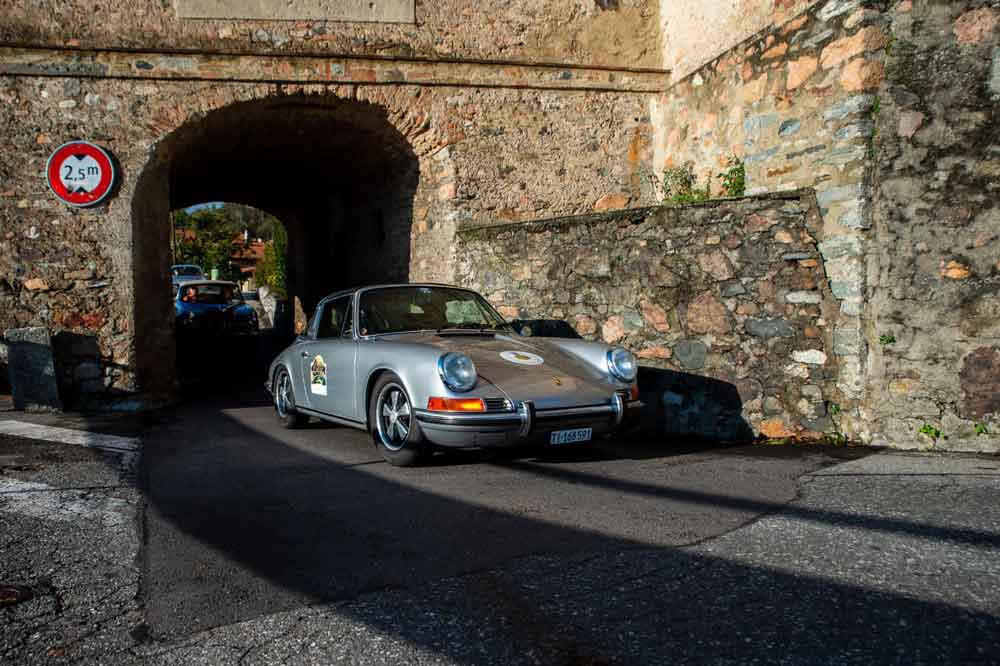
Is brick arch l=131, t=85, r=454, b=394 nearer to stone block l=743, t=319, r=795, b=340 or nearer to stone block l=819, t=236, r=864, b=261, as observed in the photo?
stone block l=743, t=319, r=795, b=340

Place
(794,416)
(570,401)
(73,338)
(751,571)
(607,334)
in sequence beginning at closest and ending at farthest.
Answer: (751,571), (570,401), (794,416), (607,334), (73,338)

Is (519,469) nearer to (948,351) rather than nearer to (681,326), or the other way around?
(681,326)

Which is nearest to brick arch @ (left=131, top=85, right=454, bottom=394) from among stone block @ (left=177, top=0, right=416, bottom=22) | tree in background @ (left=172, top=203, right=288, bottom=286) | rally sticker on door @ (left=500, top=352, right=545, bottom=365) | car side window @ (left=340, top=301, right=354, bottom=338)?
stone block @ (left=177, top=0, right=416, bottom=22)

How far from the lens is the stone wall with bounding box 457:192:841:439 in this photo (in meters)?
5.78

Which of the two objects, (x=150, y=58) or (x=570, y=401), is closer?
(x=570, y=401)

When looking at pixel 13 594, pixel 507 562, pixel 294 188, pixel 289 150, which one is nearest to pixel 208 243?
pixel 294 188

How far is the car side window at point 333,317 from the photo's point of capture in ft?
19.7

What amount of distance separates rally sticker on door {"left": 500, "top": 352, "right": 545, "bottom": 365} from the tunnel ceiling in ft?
18.0

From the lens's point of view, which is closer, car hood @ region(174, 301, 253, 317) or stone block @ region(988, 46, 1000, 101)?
stone block @ region(988, 46, 1000, 101)

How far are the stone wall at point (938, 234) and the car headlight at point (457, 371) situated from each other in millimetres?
3167

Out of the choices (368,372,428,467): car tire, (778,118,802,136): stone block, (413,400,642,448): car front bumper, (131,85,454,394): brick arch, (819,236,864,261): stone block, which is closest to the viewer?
(413,400,642,448): car front bumper

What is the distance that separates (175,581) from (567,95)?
8301 mm

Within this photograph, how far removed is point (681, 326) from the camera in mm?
6461

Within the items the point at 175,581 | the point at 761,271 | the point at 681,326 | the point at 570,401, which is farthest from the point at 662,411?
the point at 175,581
